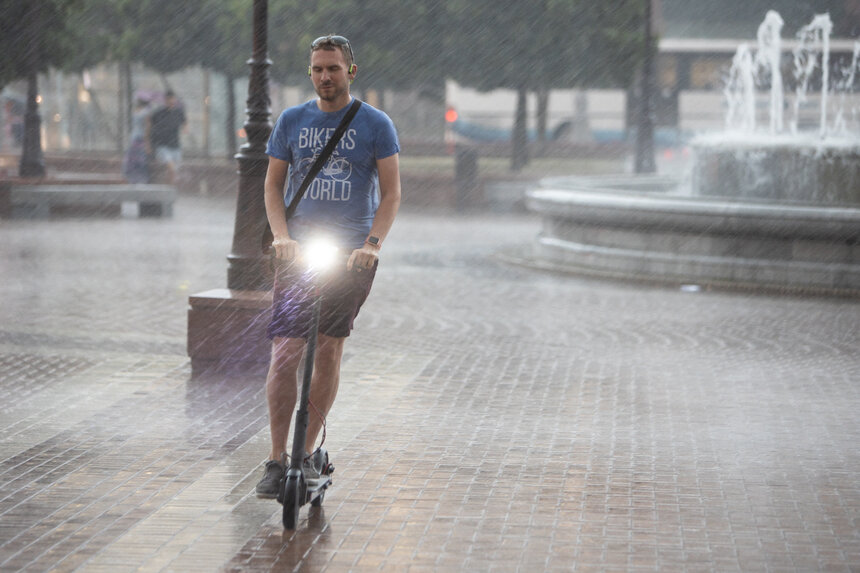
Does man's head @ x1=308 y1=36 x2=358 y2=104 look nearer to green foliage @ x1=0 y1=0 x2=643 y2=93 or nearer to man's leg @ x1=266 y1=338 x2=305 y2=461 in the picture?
man's leg @ x1=266 y1=338 x2=305 y2=461

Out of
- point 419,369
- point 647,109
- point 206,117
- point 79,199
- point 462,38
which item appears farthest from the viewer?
point 206,117

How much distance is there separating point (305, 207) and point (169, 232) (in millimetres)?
14520

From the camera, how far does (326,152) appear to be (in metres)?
5.25

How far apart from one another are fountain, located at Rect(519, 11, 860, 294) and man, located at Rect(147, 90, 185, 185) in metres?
10.5

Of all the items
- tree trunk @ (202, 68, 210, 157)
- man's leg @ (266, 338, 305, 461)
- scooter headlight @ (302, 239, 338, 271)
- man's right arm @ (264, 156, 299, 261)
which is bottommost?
man's leg @ (266, 338, 305, 461)

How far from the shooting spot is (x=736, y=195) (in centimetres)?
1638

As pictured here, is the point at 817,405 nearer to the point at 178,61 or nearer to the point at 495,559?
the point at 495,559

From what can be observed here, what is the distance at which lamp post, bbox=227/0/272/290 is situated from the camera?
902 centimetres

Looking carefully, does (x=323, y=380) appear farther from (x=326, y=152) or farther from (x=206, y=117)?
(x=206, y=117)

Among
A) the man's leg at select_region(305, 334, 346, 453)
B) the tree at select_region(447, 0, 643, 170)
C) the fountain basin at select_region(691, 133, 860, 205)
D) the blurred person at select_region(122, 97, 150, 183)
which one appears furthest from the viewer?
the tree at select_region(447, 0, 643, 170)

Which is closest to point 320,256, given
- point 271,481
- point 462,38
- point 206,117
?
point 271,481

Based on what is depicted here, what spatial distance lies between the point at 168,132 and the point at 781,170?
13881 mm

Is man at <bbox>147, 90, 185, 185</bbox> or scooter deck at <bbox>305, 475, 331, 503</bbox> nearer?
scooter deck at <bbox>305, 475, 331, 503</bbox>

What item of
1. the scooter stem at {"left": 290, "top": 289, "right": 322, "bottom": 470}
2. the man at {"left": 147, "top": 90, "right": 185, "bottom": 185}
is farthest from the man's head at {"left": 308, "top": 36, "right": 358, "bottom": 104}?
the man at {"left": 147, "top": 90, "right": 185, "bottom": 185}
